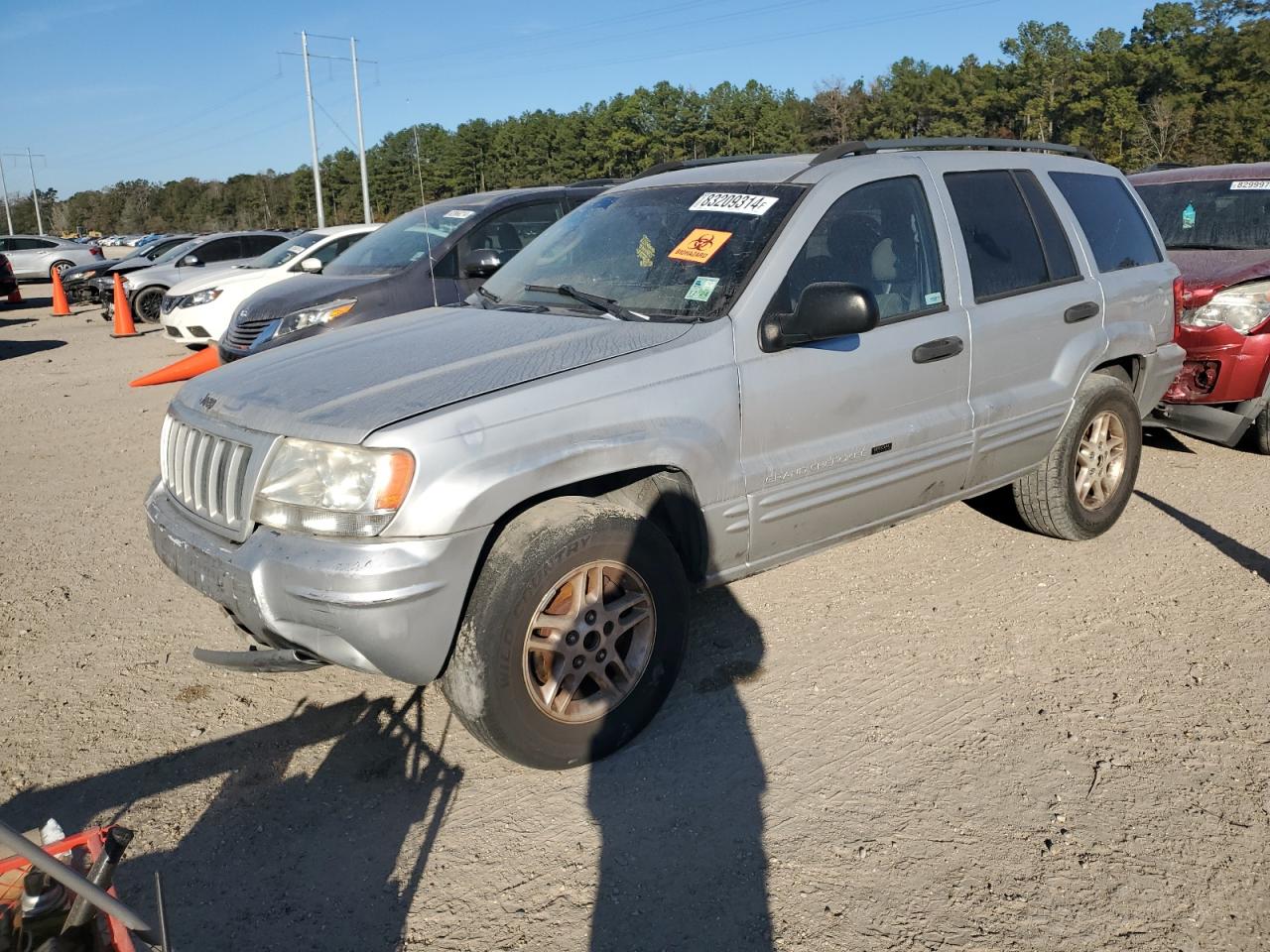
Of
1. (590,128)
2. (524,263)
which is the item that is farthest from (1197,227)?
(590,128)

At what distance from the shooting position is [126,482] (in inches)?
272

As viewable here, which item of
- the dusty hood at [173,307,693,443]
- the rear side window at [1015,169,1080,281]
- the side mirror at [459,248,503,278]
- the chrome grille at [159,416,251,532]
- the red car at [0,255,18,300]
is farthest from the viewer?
the red car at [0,255,18,300]

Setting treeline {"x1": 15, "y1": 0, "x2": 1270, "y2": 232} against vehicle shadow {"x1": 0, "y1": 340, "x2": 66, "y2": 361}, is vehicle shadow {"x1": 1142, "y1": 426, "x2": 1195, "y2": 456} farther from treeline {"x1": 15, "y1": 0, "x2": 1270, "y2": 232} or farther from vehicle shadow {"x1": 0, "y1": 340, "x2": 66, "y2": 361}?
treeline {"x1": 15, "y1": 0, "x2": 1270, "y2": 232}

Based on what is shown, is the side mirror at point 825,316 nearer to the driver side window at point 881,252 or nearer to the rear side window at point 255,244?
the driver side window at point 881,252

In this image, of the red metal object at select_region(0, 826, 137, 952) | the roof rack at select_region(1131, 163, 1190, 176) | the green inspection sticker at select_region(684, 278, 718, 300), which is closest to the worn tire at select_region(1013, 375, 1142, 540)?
the green inspection sticker at select_region(684, 278, 718, 300)

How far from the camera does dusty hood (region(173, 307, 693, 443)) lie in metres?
3.08

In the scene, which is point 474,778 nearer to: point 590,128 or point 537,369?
point 537,369

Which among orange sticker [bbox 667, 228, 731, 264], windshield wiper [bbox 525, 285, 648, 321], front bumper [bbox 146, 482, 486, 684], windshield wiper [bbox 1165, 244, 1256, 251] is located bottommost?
front bumper [bbox 146, 482, 486, 684]

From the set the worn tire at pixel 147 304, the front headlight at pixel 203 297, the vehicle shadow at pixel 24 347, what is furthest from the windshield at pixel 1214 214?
the worn tire at pixel 147 304

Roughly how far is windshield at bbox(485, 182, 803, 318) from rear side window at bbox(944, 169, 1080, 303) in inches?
39.6

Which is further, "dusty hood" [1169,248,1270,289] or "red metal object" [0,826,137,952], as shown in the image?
"dusty hood" [1169,248,1270,289]

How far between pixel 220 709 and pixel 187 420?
110 centimetres

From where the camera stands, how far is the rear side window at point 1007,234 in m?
4.47

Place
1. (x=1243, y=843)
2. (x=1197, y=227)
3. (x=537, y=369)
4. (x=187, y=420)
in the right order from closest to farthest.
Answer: (x=1243, y=843) → (x=537, y=369) → (x=187, y=420) → (x=1197, y=227)
